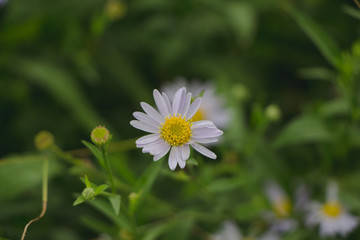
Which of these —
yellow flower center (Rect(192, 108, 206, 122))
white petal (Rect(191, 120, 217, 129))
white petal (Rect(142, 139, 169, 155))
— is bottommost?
white petal (Rect(142, 139, 169, 155))

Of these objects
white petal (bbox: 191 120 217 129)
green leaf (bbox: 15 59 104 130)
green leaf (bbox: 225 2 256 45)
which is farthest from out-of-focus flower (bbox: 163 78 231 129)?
white petal (bbox: 191 120 217 129)

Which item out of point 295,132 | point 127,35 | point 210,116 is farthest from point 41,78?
point 295,132

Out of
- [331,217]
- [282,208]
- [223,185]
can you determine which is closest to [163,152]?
[223,185]

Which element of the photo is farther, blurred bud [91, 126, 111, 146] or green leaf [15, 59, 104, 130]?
green leaf [15, 59, 104, 130]

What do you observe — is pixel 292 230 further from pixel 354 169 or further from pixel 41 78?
pixel 41 78

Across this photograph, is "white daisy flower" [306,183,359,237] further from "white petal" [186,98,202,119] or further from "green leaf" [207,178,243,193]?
"white petal" [186,98,202,119]
